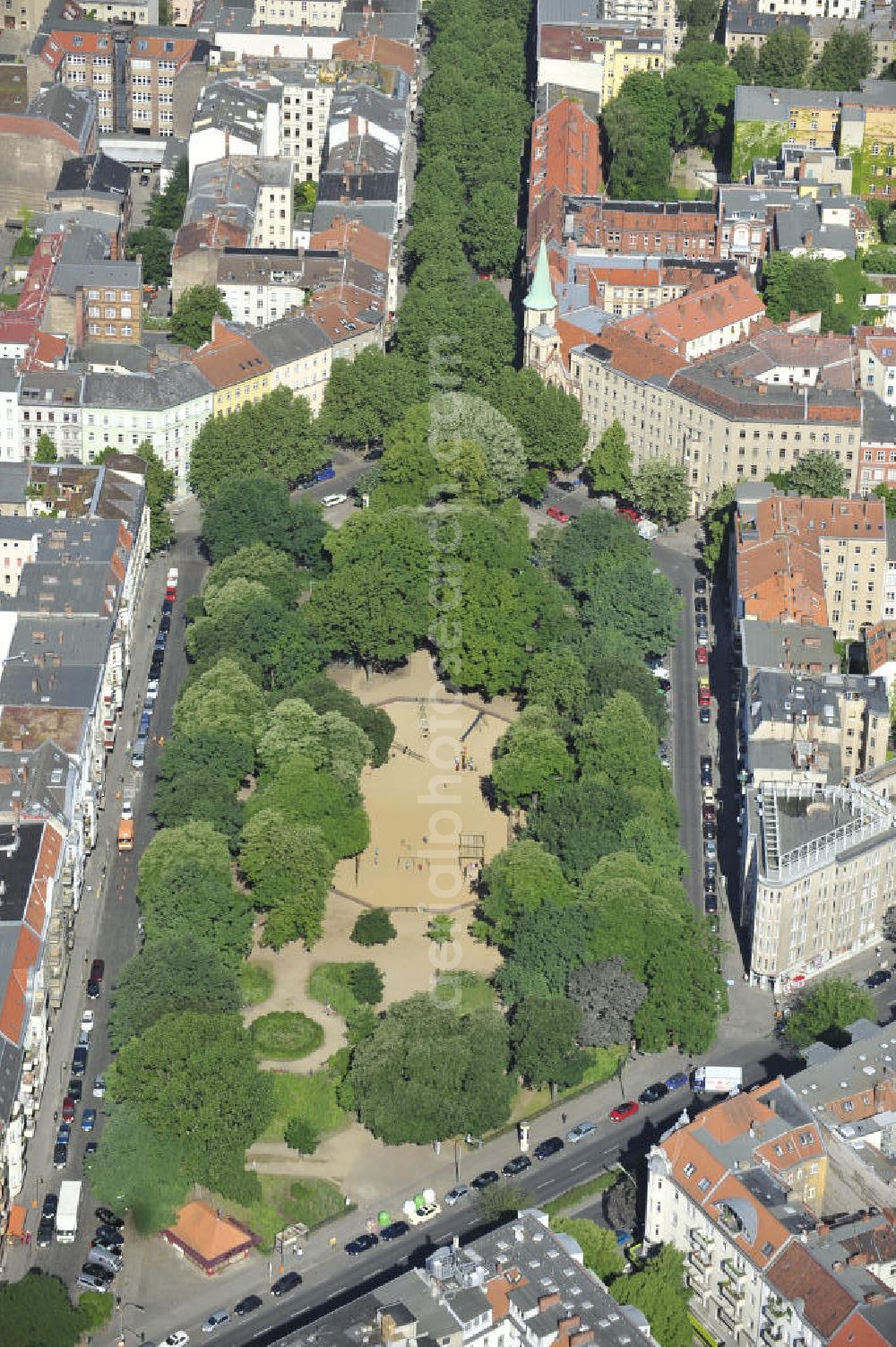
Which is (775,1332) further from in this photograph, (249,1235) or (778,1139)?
(249,1235)

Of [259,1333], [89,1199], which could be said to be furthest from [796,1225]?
[89,1199]

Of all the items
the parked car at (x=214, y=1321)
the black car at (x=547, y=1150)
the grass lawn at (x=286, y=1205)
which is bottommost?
the parked car at (x=214, y=1321)

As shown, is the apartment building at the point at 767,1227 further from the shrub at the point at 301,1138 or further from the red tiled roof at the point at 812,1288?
the shrub at the point at 301,1138

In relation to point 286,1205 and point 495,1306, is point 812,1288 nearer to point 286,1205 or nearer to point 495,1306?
point 495,1306

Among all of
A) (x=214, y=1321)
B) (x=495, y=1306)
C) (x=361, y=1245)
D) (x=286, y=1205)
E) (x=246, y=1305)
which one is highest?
(x=495, y=1306)

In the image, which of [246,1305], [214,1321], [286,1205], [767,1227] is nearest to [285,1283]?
[246,1305]

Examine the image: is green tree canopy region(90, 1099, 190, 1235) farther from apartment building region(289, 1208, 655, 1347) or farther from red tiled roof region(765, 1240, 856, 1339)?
red tiled roof region(765, 1240, 856, 1339)

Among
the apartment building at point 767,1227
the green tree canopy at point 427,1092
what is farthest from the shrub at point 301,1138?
the apartment building at point 767,1227
